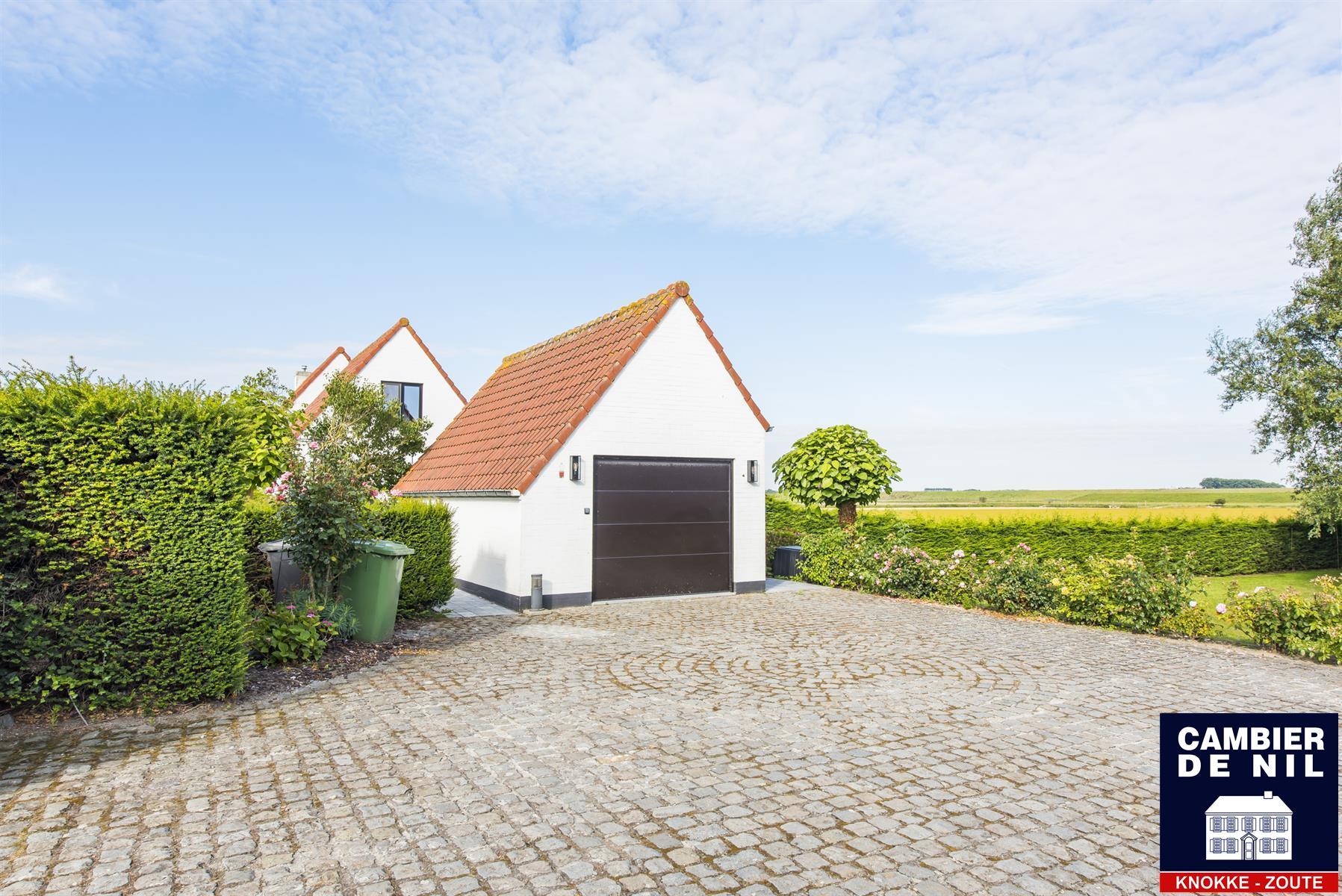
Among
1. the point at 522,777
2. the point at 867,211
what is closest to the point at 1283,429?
the point at 867,211

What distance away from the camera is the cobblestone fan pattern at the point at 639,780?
3814mm

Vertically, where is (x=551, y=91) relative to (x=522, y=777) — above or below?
above

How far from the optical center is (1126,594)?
1120cm

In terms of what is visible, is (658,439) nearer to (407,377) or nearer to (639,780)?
(639,780)

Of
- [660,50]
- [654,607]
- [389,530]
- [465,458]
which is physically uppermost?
[660,50]

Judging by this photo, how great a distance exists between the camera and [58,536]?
621cm

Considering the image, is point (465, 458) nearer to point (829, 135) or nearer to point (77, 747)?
point (829, 135)

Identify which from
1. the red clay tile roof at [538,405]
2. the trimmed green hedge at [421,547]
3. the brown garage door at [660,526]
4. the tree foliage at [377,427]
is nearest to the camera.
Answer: the trimmed green hedge at [421,547]

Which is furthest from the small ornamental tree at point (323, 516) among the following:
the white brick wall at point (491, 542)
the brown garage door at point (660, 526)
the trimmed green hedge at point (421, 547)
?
the brown garage door at point (660, 526)

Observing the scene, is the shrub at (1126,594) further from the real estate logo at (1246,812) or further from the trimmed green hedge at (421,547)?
the trimmed green hedge at (421,547)

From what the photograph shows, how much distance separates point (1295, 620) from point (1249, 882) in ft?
23.5

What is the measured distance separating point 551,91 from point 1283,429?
86.5ft

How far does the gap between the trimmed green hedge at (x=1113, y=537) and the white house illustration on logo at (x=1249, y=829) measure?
612 inches

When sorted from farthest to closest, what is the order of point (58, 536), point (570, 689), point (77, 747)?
1. point (570, 689)
2. point (58, 536)
3. point (77, 747)
